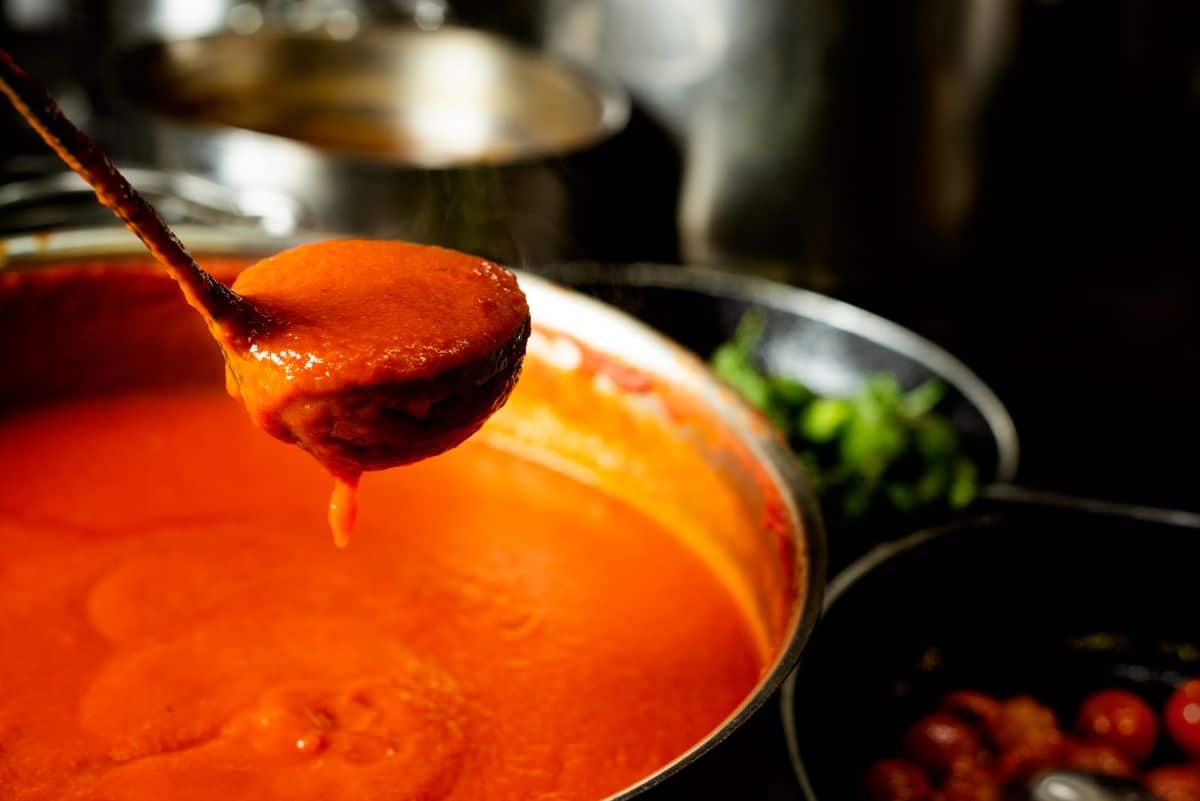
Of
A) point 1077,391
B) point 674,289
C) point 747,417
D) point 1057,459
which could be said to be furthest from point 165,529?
point 1077,391

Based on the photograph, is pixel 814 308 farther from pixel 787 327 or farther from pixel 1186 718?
pixel 1186 718

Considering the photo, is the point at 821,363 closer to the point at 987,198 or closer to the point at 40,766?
the point at 987,198

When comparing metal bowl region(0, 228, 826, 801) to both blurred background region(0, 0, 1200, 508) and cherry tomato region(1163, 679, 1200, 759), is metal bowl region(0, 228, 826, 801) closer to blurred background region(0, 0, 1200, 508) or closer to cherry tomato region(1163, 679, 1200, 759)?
blurred background region(0, 0, 1200, 508)

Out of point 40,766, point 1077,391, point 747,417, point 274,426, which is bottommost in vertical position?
point 1077,391

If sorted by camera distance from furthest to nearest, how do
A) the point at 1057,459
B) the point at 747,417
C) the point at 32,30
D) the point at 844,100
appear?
1. the point at 32,30
2. the point at 844,100
3. the point at 1057,459
4. the point at 747,417

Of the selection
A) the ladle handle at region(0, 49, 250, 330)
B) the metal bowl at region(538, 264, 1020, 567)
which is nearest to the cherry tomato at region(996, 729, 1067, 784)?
the metal bowl at region(538, 264, 1020, 567)

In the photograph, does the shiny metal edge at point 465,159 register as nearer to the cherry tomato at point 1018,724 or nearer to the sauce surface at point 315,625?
the sauce surface at point 315,625
